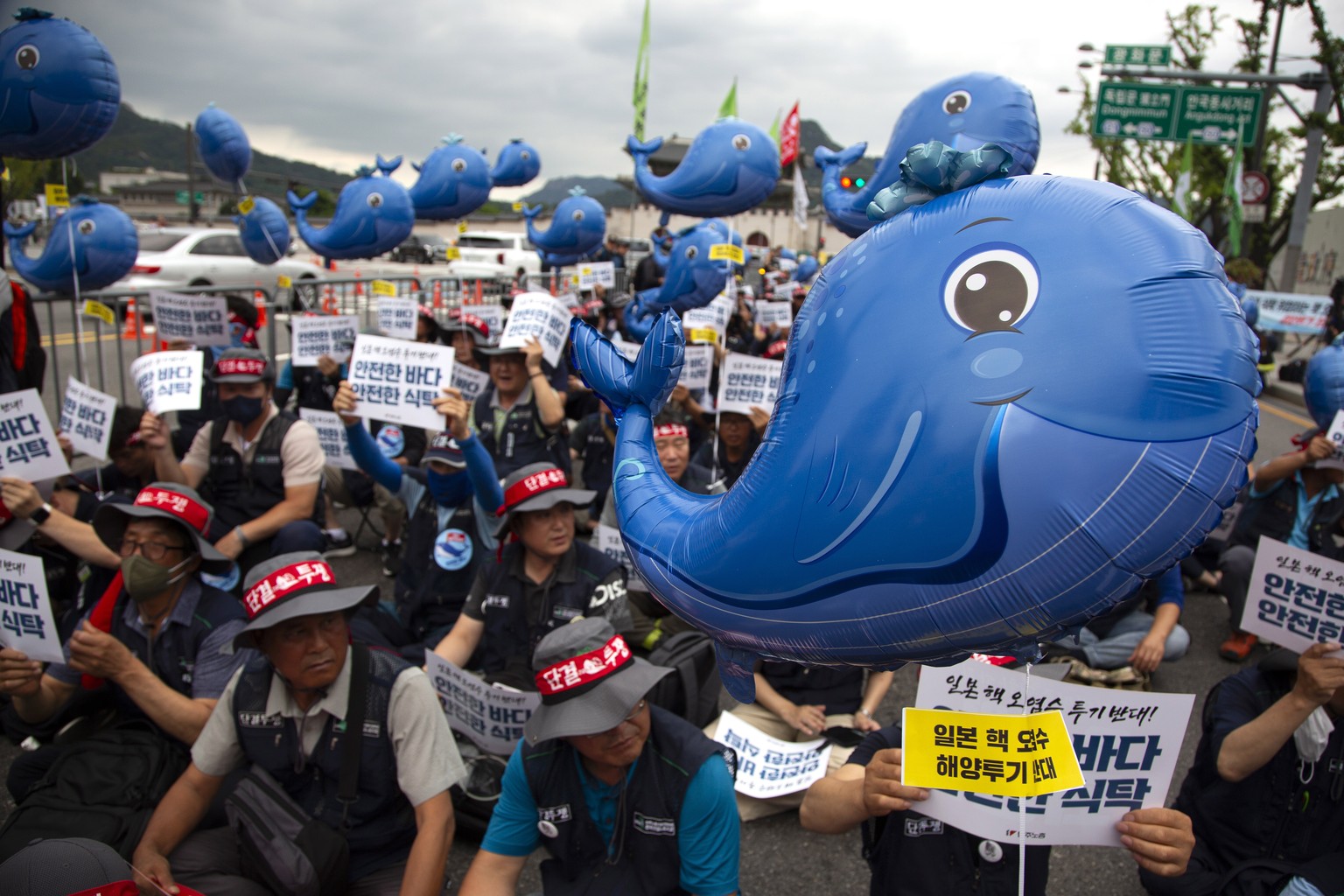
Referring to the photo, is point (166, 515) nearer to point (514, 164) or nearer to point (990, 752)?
point (990, 752)

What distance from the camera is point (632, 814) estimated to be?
235cm

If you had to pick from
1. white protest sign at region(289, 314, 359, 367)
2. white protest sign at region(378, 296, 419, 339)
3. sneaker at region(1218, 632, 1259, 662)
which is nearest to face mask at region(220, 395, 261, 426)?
white protest sign at region(289, 314, 359, 367)

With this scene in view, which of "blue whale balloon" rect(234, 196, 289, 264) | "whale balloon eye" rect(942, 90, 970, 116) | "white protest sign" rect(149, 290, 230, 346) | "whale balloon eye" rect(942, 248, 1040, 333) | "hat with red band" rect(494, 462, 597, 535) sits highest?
"whale balloon eye" rect(942, 90, 970, 116)

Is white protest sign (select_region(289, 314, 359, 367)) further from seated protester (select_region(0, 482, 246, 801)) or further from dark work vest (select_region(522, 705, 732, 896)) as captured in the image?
dark work vest (select_region(522, 705, 732, 896))

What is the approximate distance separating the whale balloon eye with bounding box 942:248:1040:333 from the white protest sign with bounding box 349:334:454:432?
3933 mm

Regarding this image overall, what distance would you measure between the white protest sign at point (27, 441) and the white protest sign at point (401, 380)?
138 centimetres

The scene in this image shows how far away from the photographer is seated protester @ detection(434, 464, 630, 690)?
11.2ft

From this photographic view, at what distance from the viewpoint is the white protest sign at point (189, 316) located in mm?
5918

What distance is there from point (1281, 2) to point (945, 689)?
20.1 meters

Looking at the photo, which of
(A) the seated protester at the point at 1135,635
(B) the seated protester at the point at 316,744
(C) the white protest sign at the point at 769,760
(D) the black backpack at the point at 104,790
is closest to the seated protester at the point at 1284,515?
(A) the seated protester at the point at 1135,635

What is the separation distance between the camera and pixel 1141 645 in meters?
4.22

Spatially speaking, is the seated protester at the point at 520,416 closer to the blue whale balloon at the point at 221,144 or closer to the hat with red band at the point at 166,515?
the hat with red band at the point at 166,515

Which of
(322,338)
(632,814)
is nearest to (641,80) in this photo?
(322,338)

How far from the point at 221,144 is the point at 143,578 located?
220 inches
